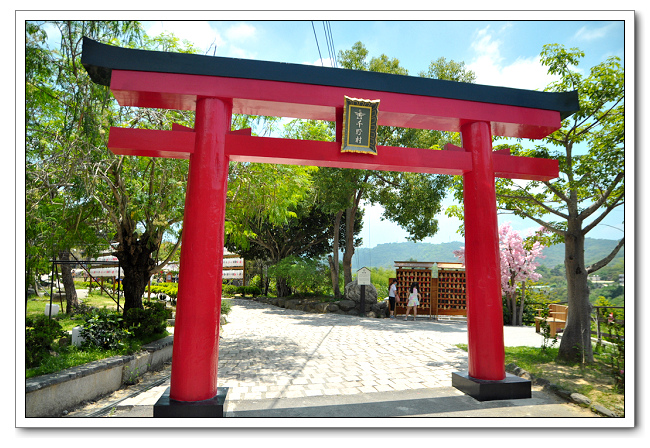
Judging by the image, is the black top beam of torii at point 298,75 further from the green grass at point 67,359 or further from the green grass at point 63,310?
the green grass at point 63,310

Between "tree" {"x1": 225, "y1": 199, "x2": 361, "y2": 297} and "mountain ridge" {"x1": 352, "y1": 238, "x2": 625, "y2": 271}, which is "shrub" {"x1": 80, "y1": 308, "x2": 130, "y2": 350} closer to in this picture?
"mountain ridge" {"x1": 352, "y1": 238, "x2": 625, "y2": 271}

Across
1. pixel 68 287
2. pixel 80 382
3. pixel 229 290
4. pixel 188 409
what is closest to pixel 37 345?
pixel 80 382

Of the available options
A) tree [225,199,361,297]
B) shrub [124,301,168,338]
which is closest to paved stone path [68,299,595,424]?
shrub [124,301,168,338]

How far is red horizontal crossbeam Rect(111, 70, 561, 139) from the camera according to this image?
13.9 ft

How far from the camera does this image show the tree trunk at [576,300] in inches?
245

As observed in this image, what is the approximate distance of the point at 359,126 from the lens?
4.60 metres

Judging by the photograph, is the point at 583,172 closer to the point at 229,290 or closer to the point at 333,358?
the point at 333,358

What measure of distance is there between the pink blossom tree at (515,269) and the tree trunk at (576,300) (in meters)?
7.27

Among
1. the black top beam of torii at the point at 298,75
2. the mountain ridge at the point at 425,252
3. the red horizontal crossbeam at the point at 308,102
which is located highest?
the black top beam of torii at the point at 298,75

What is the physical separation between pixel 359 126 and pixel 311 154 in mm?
662

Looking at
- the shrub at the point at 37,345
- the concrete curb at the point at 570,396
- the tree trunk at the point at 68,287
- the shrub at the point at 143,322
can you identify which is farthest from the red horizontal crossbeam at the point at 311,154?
the tree trunk at the point at 68,287

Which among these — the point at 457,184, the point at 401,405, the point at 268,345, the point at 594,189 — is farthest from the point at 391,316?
the point at 401,405
